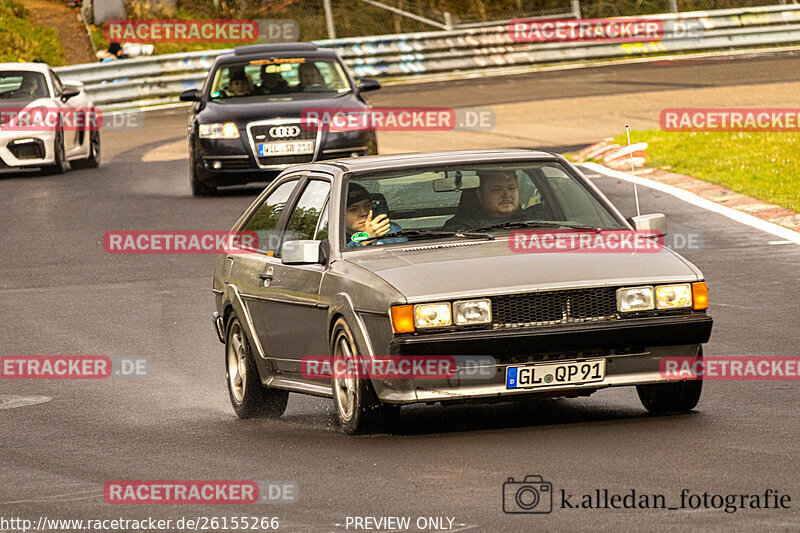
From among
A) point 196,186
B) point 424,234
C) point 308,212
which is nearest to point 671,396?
point 424,234

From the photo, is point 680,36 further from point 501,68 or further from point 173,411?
point 173,411

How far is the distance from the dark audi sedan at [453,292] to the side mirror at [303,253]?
0.01m

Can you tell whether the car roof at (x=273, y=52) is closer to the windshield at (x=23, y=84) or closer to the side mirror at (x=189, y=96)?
the side mirror at (x=189, y=96)

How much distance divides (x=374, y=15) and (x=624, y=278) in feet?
116

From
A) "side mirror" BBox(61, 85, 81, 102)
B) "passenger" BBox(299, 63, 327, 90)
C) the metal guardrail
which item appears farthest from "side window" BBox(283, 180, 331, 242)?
the metal guardrail

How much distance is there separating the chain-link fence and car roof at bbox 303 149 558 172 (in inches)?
1227

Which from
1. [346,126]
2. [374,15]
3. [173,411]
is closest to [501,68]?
[374,15]

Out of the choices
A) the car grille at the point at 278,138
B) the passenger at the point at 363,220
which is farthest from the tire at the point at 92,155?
the passenger at the point at 363,220

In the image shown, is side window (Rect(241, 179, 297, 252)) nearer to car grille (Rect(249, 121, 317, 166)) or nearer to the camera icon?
the camera icon

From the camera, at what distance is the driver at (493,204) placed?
891 cm

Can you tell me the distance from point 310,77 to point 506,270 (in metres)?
13.4

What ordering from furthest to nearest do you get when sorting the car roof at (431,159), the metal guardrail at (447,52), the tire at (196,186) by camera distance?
the metal guardrail at (447,52)
the tire at (196,186)
the car roof at (431,159)

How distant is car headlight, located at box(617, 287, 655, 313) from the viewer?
312 inches

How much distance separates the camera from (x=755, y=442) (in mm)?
7516
